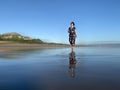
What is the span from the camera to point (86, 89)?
5344 mm

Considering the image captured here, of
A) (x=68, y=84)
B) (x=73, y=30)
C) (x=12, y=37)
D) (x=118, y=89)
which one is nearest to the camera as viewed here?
(x=118, y=89)

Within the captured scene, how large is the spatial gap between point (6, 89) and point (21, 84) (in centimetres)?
56

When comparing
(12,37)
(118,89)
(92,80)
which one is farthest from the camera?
(12,37)

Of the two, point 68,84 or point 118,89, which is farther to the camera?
point 68,84

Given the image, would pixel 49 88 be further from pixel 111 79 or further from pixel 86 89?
pixel 111 79

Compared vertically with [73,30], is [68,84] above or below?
below

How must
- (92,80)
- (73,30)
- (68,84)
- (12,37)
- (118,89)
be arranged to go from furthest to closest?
(12,37) < (73,30) < (92,80) < (68,84) < (118,89)

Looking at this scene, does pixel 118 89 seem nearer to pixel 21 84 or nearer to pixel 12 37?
pixel 21 84

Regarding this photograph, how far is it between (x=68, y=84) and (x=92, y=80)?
2.78ft

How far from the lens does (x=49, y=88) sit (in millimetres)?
5508

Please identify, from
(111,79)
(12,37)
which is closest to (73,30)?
(111,79)

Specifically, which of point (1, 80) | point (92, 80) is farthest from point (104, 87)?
point (1, 80)

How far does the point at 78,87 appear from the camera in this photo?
553 cm

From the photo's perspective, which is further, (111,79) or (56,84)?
(111,79)
